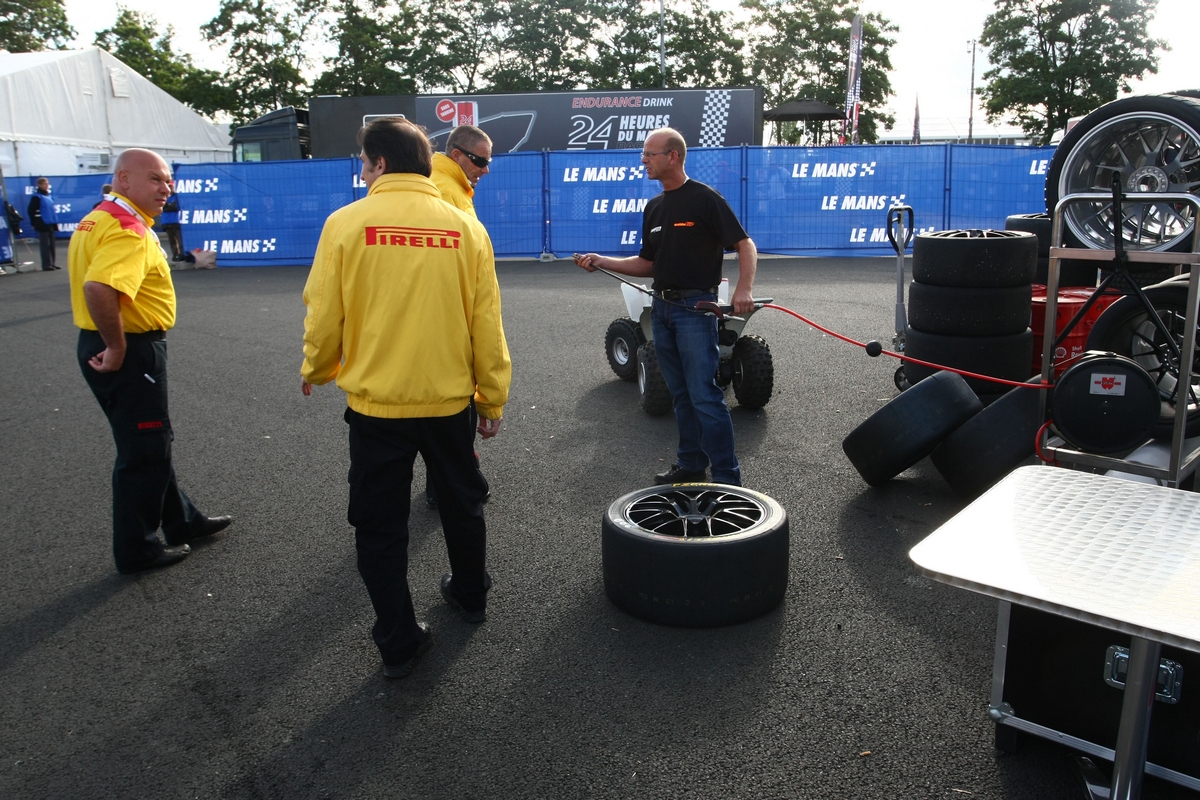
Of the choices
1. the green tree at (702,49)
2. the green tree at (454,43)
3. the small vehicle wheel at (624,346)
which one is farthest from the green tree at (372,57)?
the small vehicle wheel at (624,346)

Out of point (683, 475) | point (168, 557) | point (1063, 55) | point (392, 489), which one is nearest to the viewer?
point (392, 489)

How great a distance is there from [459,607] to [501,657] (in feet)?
1.38

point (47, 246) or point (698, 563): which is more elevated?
point (47, 246)

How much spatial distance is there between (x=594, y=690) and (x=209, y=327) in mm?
9901

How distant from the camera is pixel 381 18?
5219 cm

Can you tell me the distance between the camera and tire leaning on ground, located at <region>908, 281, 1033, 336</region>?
18.3 ft

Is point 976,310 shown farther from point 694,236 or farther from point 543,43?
point 543,43

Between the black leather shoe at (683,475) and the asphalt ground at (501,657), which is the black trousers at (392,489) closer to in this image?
the asphalt ground at (501,657)

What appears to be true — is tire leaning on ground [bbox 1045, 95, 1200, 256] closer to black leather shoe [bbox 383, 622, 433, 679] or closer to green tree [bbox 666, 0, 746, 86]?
black leather shoe [bbox 383, 622, 433, 679]

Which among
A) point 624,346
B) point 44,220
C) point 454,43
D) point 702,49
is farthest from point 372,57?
point 624,346

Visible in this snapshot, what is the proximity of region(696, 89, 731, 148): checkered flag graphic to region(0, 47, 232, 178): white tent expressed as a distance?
62.7ft

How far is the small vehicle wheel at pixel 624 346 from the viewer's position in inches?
296

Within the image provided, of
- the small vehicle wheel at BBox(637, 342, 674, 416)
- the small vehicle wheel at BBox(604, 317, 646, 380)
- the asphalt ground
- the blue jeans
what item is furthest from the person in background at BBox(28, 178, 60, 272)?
the blue jeans

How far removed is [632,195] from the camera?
58.6 feet
